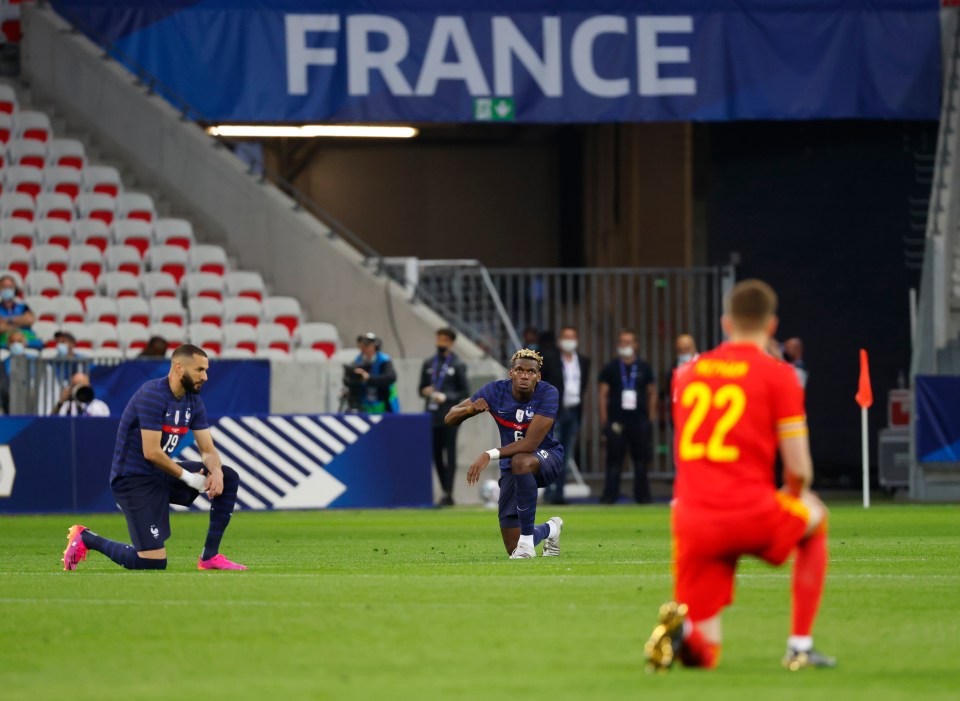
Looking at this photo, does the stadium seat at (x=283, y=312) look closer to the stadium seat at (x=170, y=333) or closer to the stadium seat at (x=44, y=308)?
the stadium seat at (x=170, y=333)

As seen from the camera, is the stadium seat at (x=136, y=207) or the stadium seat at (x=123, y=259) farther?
the stadium seat at (x=136, y=207)

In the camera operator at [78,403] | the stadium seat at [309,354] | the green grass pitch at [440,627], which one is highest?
the stadium seat at [309,354]

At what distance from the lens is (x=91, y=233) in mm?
27734

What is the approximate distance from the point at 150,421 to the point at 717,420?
5.84 meters

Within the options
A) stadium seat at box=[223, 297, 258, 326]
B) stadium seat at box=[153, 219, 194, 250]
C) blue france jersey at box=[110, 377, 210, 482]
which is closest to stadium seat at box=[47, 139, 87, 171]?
stadium seat at box=[153, 219, 194, 250]

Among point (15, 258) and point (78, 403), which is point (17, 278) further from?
point (78, 403)

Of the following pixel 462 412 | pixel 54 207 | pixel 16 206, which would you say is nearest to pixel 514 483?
pixel 462 412

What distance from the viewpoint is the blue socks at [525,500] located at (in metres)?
13.1

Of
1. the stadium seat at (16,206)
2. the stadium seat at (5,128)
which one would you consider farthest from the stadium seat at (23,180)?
the stadium seat at (5,128)

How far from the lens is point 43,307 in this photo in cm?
2595

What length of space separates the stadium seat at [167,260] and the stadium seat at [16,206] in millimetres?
2091

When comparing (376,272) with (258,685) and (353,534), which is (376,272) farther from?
(258,685)

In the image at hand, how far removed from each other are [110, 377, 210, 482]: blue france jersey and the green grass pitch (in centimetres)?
79

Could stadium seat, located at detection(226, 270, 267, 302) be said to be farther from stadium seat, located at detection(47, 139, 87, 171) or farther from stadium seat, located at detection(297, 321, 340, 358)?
stadium seat, located at detection(47, 139, 87, 171)
